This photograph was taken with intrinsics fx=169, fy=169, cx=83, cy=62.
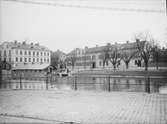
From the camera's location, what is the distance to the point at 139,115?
4723mm

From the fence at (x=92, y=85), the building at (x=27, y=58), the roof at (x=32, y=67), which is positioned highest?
the building at (x=27, y=58)

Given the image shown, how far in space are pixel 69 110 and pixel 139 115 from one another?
212 centimetres

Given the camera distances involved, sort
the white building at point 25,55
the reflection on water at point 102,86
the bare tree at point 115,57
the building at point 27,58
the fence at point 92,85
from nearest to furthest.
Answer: the reflection on water at point 102,86, the fence at point 92,85, the white building at point 25,55, the building at point 27,58, the bare tree at point 115,57

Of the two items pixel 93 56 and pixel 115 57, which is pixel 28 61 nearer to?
pixel 115 57

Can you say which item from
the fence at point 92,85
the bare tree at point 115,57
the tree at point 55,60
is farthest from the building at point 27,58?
the tree at point 55,60

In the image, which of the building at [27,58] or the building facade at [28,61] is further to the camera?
the building facade at [28,61]

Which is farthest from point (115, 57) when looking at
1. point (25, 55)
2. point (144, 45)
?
point (25, 55)

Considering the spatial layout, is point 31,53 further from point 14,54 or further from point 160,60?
point 160,60

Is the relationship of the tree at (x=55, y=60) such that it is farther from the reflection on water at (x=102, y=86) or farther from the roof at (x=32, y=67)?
the reflection on water at (x=102, y=86)

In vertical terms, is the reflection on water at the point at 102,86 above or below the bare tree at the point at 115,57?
below

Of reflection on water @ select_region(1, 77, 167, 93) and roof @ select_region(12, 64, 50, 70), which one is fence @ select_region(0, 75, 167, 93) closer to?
reflection on water @ select_region(1, 77, 167, 93)

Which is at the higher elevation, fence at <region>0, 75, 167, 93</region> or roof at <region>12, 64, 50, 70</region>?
roof at <region>12, 64, 50, 70</region>

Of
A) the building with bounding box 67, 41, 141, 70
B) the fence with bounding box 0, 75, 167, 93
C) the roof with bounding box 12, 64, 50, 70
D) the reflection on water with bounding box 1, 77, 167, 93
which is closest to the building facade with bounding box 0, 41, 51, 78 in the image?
the roof with bounding box 12, 64, 50, 70

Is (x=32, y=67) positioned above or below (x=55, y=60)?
below
